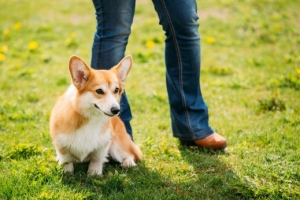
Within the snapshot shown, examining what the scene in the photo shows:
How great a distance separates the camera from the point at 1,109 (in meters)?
4.40

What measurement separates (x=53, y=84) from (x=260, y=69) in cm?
269

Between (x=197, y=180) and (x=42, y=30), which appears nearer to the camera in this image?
(x=197, y=180)

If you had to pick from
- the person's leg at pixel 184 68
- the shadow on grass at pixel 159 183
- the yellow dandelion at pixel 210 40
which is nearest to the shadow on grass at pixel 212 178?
the shadow on grass at pixel 159 183

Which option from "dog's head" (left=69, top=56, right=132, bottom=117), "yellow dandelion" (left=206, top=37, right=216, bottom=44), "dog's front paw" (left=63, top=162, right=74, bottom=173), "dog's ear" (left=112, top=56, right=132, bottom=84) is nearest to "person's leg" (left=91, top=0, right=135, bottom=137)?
"dog's ear" (left=112, top=56, right=132, bottom=84)

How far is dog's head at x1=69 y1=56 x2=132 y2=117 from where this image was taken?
2.93 metres

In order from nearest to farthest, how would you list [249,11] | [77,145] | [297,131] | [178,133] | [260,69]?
1. [77,145]
2. [178,133]
3. [297,131]
4. [260,69]
5. [249,11]

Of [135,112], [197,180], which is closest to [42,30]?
[135,112]

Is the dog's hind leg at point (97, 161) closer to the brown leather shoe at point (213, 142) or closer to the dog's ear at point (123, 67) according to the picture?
the dog's ear at point (123, 67)

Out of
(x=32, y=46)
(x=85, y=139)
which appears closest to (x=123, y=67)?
(x=85, y=139)

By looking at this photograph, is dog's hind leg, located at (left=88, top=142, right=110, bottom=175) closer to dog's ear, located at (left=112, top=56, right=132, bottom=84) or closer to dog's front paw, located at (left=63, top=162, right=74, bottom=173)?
dog's front paw, located at (left=63, top=162, right=74, bottom=173)

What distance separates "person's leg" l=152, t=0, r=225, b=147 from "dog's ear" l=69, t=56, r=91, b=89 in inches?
29.9

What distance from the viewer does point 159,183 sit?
3051mm

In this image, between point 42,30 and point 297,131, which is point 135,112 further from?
point 42,30

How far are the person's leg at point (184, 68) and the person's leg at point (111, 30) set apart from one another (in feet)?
0.85
